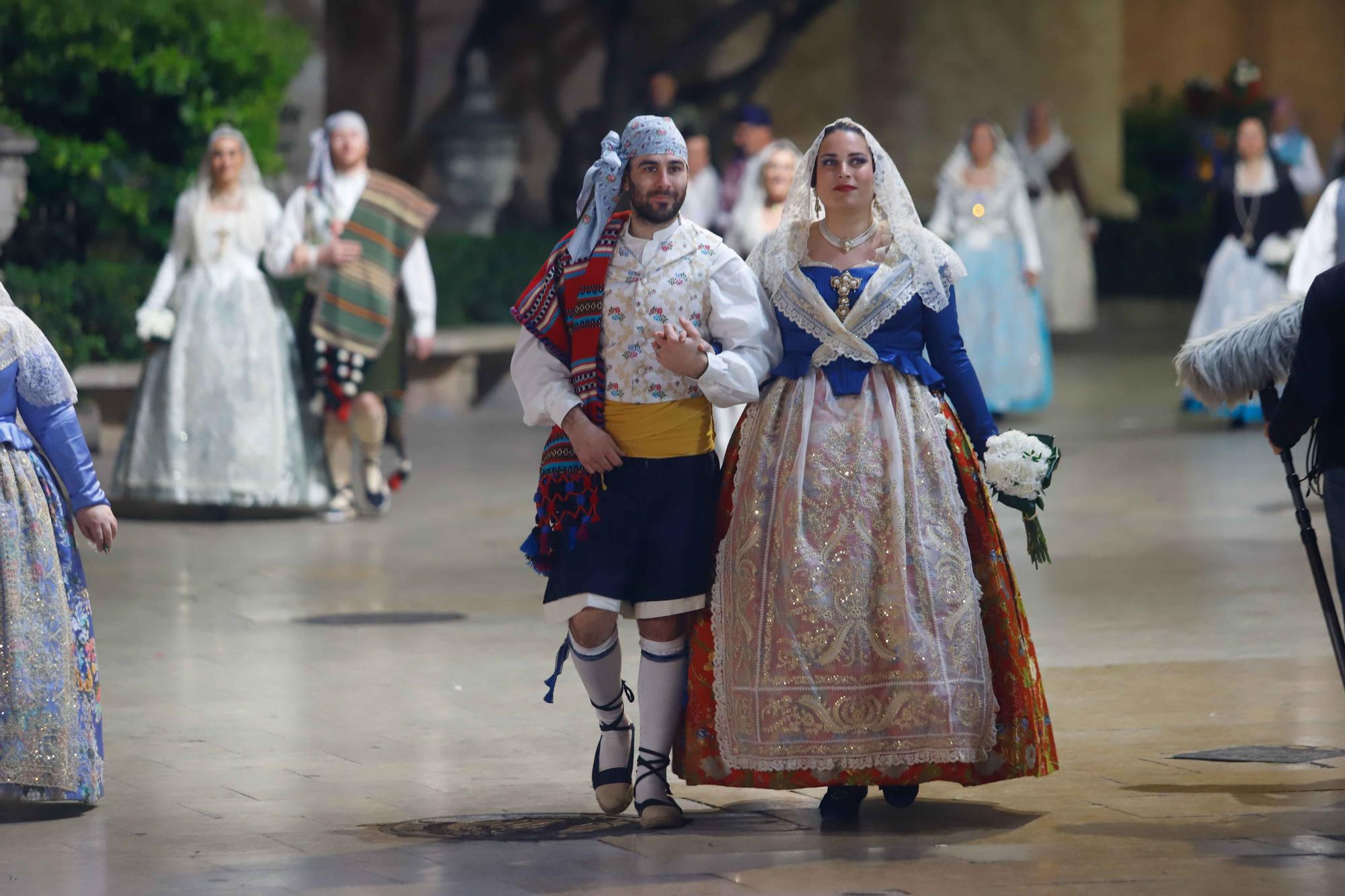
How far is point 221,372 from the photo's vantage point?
10.7 m

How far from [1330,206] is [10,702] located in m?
7.04

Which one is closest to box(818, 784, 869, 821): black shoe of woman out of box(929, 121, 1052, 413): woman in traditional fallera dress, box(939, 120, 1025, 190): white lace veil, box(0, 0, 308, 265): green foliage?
box(929, 121, 1052, 413): woman in traditional fallera dress

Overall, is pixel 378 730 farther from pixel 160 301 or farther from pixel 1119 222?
pixel 1119 222

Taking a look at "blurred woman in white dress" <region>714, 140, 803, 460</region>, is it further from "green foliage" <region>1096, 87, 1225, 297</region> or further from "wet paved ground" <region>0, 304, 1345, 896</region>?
"green foliage" <region>1096, 87, 1225, 297</region>

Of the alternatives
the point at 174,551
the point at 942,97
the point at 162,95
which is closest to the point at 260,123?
the point at 162,95

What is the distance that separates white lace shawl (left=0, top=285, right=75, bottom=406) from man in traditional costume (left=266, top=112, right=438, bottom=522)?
488cm

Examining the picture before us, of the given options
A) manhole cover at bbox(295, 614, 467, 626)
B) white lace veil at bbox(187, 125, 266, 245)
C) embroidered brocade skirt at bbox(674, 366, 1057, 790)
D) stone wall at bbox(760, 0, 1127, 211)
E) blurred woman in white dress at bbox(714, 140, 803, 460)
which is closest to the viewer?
embroidered brocade skirt at bbox(674, 366, 1057, 790)

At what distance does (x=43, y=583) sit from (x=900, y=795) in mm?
2084

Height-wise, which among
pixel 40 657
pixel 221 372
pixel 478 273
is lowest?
pixel 40 657

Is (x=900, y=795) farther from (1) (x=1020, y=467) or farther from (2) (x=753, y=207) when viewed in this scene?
(2) (x=753, y=207)

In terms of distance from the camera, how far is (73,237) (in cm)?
1448

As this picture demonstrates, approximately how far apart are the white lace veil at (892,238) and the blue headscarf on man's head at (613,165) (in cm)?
32

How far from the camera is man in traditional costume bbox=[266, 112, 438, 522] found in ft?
34.7

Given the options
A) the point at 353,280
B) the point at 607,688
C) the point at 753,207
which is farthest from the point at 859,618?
the point at 753,207
